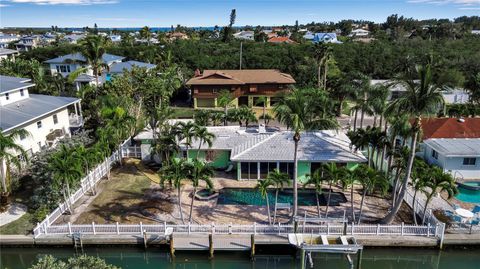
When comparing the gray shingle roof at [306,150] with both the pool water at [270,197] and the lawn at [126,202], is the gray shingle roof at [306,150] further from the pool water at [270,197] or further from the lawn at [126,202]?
the lawn at [126,202]

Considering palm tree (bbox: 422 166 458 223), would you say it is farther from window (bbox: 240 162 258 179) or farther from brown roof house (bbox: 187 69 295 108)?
brown roof house (bbox: 187 69 295 108)

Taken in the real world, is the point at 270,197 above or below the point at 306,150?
below

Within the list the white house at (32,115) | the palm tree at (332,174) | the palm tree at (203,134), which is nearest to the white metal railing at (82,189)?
the white house at (32,115)

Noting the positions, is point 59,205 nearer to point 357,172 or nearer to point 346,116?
point 357,172

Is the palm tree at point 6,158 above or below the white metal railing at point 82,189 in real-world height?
above

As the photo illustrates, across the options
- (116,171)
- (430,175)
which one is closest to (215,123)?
(116,171)

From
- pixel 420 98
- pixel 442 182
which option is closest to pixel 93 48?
pixel 420 98

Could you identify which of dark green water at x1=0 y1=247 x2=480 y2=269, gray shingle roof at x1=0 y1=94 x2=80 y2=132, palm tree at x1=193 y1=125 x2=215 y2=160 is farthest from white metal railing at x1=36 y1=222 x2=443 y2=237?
gray shingle roof at x1=0 y1=94 x2=80 y2=132

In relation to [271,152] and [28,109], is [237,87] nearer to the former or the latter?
[271,152]
